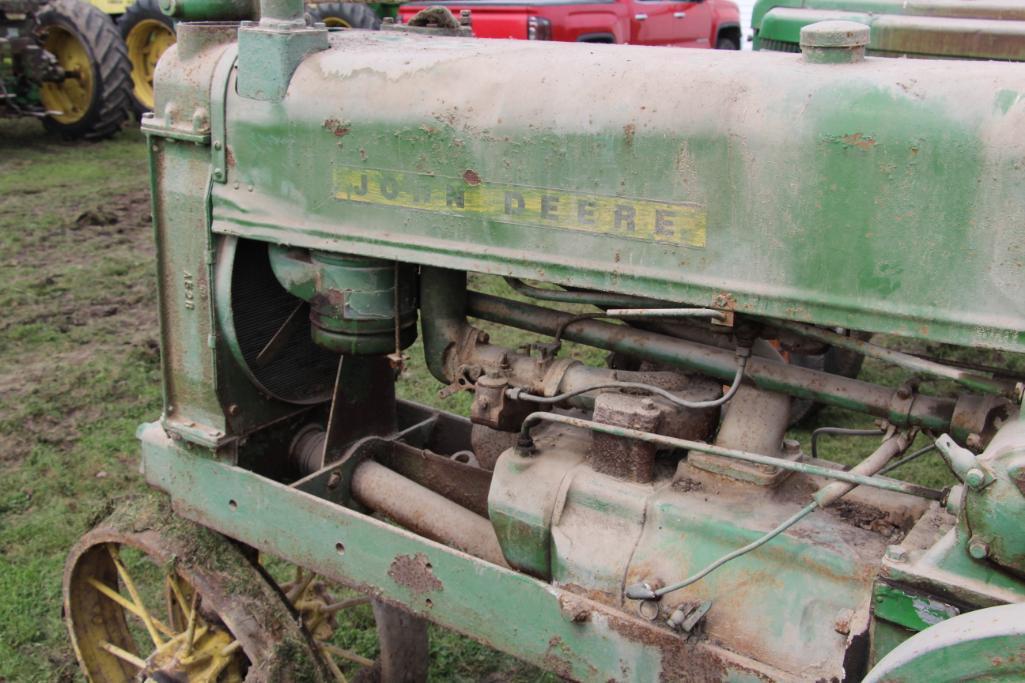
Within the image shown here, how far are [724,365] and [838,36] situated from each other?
66cm

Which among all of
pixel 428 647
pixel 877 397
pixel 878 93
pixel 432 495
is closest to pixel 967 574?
pixel 877 397

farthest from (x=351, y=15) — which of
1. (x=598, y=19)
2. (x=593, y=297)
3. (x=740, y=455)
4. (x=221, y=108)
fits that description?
(x=740, y=455)

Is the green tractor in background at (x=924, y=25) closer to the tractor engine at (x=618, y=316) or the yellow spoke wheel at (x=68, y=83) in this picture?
the tractor engine at (x=618, y=316)

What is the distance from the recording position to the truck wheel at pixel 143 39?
424 inches

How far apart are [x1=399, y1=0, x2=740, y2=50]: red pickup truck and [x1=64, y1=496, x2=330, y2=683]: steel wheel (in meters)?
5.45

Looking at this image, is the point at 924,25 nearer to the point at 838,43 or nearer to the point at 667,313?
the point at 838,43

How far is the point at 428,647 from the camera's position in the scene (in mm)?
3150

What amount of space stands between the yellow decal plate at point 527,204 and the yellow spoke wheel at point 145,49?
936 cm

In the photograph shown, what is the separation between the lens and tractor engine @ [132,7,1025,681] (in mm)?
1826

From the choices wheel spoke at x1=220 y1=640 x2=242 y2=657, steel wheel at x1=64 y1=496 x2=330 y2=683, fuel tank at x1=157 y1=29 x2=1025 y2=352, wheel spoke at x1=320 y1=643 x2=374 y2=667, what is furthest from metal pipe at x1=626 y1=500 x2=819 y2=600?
wheel spoke at x1=320 y1=643 x2=374 y2=667

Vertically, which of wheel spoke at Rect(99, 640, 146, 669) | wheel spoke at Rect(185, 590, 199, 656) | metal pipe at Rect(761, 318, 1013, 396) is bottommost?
wheel spoke at Rect(99, 640, 146, 669)

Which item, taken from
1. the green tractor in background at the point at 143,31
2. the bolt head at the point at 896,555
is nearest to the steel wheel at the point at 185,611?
the bolt head at the point at 896,555

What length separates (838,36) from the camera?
1.98 m

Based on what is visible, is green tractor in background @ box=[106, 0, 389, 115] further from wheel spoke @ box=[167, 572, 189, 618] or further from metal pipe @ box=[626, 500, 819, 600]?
metal pipe @ box=[626, 500, 819, 600]
